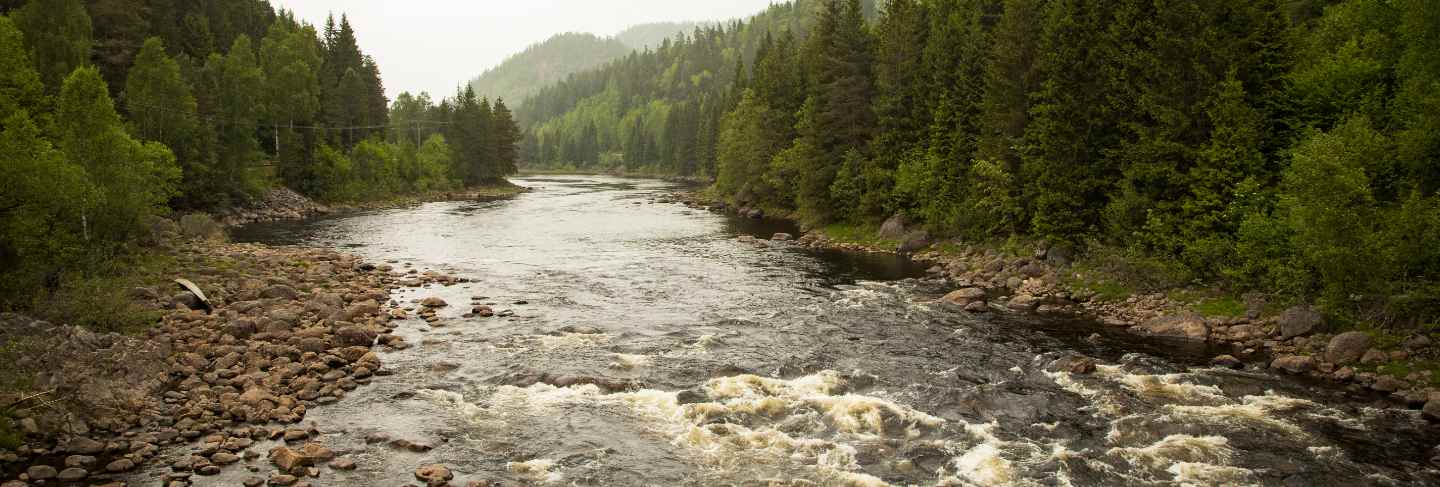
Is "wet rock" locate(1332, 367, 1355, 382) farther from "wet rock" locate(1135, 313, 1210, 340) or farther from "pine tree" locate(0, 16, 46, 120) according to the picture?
"pine tree" locate(0, 16, 46, 120)

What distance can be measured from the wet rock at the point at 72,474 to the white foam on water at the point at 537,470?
7.95m

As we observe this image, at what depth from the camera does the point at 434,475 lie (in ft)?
51.9

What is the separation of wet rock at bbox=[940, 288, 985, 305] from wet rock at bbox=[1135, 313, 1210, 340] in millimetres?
6454

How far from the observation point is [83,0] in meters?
72.2

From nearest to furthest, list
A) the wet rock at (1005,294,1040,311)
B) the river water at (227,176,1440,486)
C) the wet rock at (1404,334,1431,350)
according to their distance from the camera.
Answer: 1. the river water at (227,176,1440,486)
2. the wet rock at (1404,334,1431,350)
3. the wet rock at (1005,294,1040,311)

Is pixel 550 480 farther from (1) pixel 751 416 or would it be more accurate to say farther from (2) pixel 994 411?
(2) pixel 994 411

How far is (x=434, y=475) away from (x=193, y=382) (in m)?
9.23

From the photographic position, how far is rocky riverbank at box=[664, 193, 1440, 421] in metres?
21.0

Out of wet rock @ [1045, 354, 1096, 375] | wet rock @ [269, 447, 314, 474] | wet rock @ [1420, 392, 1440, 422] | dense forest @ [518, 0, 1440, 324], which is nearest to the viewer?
wet rock @ [269, 447, 314, 474]

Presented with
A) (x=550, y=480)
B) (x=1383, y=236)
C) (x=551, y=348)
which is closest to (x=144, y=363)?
(x=551, y=348)

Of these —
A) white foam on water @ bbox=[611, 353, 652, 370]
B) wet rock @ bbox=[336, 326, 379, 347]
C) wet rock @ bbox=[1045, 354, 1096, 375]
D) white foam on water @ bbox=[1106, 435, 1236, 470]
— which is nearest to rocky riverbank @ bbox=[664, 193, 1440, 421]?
wet rock @ bbox=[1045, 354, 1096, 375]

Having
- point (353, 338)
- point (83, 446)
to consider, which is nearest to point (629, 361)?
point (353, 338)

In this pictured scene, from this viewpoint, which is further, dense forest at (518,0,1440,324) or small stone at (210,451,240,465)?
dense forest at (518,0,1440,324)

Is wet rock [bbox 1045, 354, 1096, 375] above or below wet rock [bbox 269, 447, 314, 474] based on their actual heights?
above
